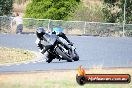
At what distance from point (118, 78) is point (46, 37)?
128 inches

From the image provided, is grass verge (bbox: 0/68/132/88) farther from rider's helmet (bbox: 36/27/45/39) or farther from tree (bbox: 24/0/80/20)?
tree (bbox: 24/0/80/20)

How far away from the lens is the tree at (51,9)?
36031mm

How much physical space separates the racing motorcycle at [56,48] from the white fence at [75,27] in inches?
719

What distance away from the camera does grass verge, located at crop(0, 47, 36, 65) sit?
17.5 metres

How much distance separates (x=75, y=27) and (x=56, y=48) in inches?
984

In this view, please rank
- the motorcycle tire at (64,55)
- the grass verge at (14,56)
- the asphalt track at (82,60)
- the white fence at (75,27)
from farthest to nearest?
the white fence at (75,27) → the grass verge at (14,56) → the asphalt track at (82,60) → the motorcycle tire at (64,55)

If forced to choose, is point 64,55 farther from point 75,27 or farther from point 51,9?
point 75,27

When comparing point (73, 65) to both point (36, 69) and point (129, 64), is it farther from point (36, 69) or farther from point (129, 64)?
point (129, 64)

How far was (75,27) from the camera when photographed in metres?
38.5

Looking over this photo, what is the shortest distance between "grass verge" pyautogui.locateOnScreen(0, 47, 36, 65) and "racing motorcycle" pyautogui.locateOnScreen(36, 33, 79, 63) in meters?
3.18

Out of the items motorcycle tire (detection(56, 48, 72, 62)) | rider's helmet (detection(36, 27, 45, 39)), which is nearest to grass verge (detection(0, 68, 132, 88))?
motorcycle tire (detection(56, 48, 72, 62))

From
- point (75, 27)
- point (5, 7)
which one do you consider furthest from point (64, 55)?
point (5, 7)

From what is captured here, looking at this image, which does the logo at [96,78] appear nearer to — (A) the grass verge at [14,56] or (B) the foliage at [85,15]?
(A) the grass verge at [14,56]

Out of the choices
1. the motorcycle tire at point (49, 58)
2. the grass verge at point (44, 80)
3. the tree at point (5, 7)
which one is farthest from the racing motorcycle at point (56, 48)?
the tree at point (5, 7)
